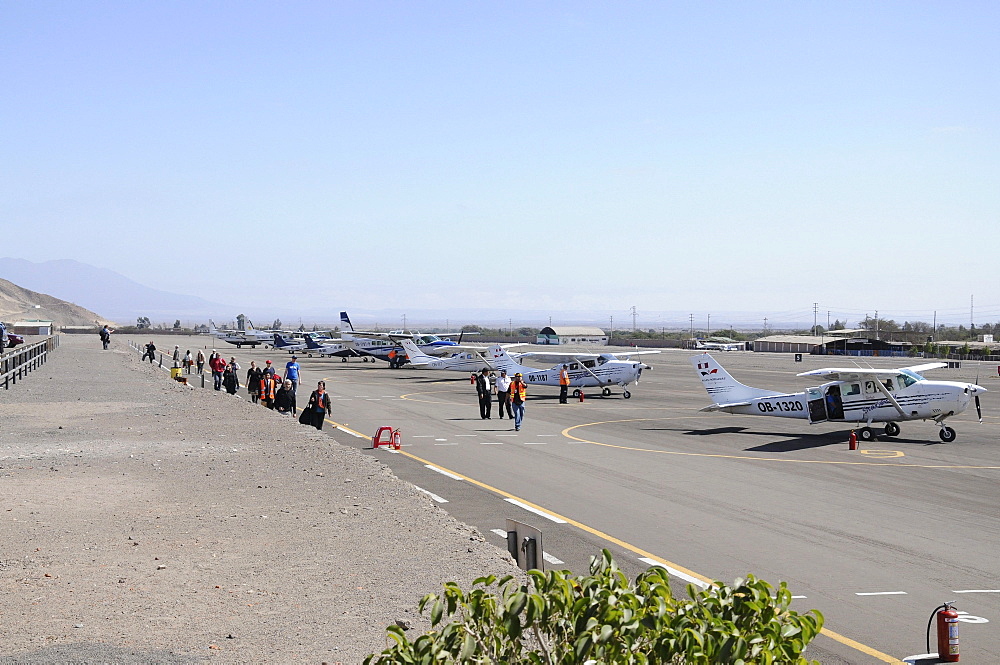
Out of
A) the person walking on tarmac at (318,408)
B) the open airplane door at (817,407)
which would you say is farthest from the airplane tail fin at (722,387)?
the person walking on tarmac at (318,408)

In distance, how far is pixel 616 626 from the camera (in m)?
3.80

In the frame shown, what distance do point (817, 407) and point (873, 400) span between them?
161cm

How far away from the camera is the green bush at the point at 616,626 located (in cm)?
370

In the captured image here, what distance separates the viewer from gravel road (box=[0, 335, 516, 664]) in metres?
7.79

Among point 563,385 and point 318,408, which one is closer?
point 318,408

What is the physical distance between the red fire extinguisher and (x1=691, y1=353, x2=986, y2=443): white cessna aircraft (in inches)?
762

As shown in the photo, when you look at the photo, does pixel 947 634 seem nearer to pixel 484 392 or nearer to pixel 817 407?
pixel 817 407

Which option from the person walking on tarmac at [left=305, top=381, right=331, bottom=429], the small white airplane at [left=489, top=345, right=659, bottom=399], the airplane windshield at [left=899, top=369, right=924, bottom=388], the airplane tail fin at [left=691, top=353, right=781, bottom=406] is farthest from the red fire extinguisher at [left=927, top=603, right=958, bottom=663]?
the small white airplane at [left=489, top=345, right=659, bottom=399]

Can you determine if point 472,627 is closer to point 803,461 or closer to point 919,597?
point 919,597

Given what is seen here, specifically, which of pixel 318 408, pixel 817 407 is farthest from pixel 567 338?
pixel 318 408

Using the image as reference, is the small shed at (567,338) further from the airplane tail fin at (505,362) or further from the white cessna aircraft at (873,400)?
the white cessna aircraft at (873,400)

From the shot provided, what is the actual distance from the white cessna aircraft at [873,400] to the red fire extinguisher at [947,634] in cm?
1936

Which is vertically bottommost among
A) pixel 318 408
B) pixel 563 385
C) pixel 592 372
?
pixel 563 385

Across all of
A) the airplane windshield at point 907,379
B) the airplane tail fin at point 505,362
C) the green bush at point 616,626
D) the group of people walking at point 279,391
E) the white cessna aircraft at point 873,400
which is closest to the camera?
the green bush at point 616,626
